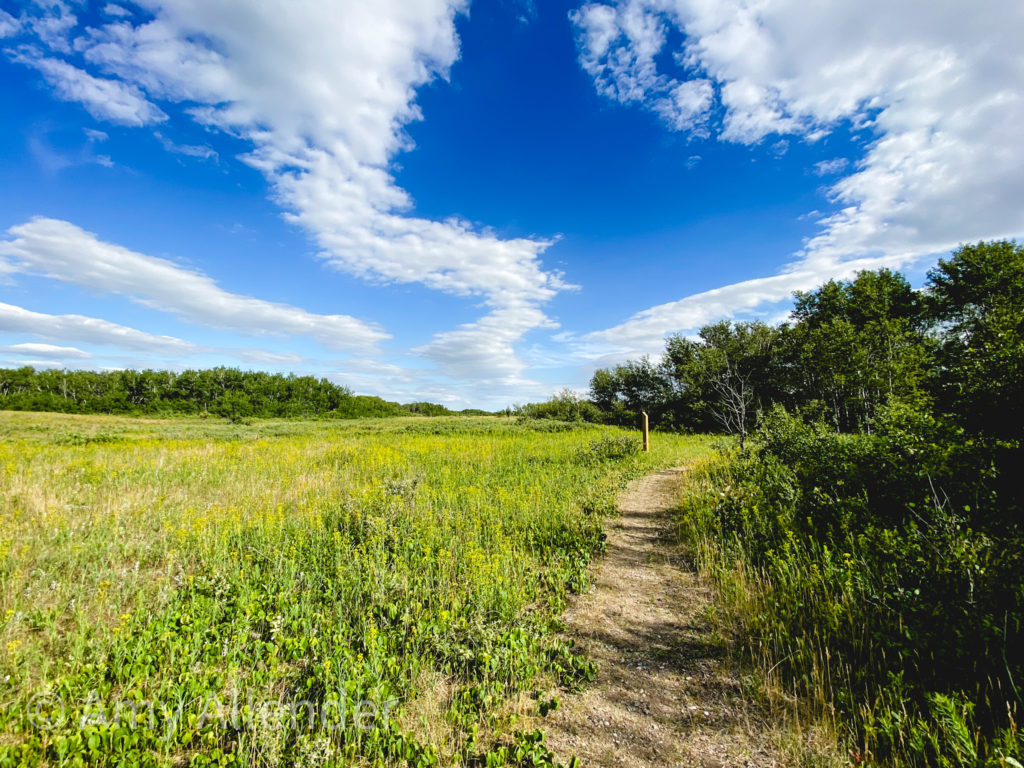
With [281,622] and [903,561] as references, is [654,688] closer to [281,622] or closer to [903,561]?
[903,561]

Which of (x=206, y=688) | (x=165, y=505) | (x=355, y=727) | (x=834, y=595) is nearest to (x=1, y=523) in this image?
(x=165, y=505)

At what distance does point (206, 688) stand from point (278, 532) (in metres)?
3.59

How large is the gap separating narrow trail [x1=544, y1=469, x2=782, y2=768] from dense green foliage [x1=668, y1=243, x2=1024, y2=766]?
0.54 meters

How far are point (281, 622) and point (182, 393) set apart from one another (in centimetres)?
7234

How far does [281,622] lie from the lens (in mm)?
4090

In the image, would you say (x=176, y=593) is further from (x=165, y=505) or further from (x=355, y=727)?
(x=165, y=505)

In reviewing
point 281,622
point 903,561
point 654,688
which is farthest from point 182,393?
point 903,561

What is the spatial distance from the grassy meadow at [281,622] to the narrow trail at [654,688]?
0.30m

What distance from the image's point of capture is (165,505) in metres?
7.88

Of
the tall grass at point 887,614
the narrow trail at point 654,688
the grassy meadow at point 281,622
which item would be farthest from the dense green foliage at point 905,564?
the grassy meadow at point 281,622

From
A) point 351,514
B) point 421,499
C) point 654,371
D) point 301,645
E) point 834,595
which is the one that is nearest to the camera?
point 301,645

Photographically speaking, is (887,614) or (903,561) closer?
(887,614)

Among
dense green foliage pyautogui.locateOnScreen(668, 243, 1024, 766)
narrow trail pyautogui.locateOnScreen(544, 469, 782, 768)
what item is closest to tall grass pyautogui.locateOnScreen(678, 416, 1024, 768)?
dense green foliage pyautogui.locateOnScreen(668, 243, 1024, 766)

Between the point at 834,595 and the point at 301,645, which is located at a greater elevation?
the point at 834,595
